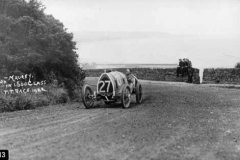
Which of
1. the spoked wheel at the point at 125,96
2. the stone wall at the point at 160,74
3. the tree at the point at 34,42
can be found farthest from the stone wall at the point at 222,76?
the spoked wheel at the point at 125,96

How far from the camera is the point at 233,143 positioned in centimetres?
659

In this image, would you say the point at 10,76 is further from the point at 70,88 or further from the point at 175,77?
the point at 175,77

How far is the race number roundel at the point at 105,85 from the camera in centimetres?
1181

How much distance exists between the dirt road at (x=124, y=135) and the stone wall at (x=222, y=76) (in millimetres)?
17182

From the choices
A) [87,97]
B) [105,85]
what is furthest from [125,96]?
[87,97]

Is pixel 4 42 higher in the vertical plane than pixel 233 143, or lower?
higher

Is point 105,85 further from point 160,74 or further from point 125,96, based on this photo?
point 160,74

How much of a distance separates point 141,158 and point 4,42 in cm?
1093

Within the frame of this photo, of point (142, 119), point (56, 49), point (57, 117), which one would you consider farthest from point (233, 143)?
point (56, 49)

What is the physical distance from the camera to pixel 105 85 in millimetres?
11930

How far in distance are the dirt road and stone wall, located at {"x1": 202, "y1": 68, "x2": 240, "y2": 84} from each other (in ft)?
56.4

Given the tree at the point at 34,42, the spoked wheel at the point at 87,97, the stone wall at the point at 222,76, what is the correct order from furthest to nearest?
the stone wall at the point at 222,76, the tree at the point at 34,42, the spoked wheel at the point at 87,97

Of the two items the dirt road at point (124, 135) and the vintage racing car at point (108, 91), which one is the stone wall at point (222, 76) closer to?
the dirt road at point (124, 135)

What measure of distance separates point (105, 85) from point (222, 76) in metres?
18.3
